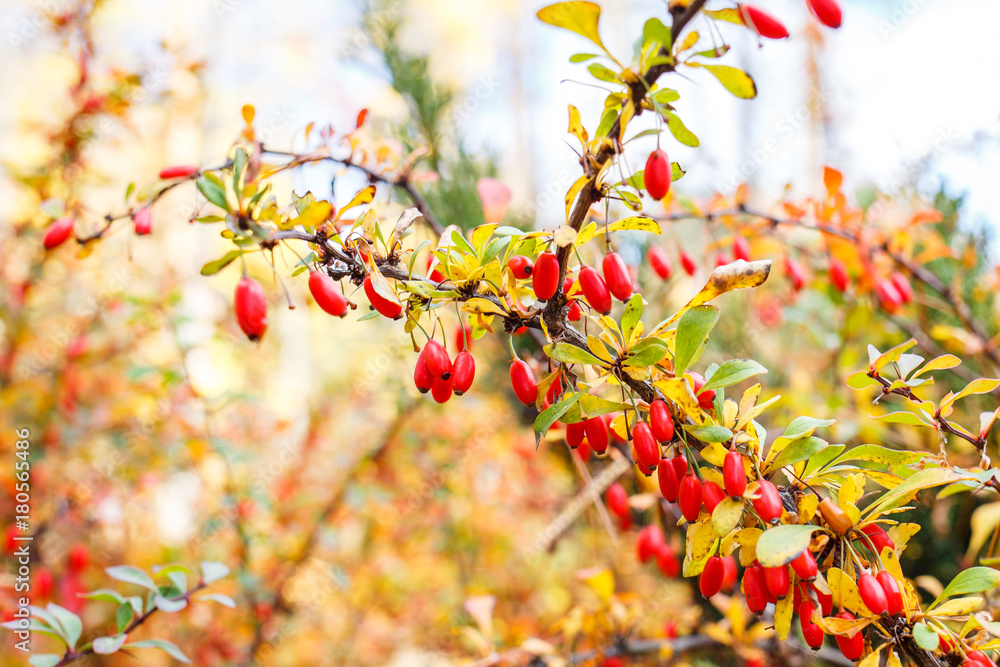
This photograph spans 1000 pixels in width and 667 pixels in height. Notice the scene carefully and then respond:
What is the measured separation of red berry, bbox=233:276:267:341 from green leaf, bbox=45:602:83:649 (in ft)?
1.52

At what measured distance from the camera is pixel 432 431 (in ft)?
7.83

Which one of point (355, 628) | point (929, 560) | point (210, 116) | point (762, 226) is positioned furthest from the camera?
point (210, 116)

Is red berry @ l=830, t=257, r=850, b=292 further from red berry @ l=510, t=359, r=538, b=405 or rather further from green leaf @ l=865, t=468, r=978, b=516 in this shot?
red berry @ l=510, t=359, r=538, b=405

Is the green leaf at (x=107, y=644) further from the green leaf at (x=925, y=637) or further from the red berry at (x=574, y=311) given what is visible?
the green leaf at (x=925, y=637)

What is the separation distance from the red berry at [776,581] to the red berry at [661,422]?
0.15 meters

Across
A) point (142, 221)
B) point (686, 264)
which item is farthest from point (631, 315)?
point (142, 221)

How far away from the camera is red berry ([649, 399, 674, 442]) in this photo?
21.3 inches

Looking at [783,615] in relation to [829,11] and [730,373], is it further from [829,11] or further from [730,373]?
[829,11]

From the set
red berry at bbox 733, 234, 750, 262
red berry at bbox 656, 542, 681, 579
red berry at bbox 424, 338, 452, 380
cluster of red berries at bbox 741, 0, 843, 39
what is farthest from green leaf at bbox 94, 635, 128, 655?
red berry at bbox 733, 234, 750, 262

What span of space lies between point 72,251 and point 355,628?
6.99 ft

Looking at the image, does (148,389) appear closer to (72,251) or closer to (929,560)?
(72,251)

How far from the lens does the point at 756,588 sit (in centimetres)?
53

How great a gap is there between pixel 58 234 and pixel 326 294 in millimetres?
521

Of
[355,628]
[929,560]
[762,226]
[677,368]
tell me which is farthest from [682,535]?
[355,628]
